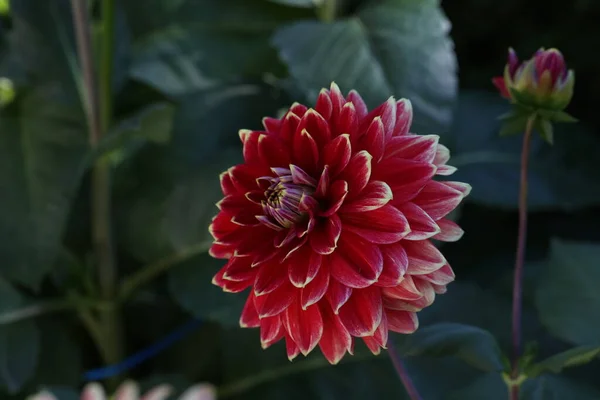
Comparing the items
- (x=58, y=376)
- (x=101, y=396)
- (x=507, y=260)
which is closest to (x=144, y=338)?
(x=58, y=376)

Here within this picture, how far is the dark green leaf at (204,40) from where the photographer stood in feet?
2.22

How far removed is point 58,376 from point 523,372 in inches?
19.8

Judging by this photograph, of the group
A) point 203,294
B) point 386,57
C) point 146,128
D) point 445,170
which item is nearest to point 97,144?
point 146,128

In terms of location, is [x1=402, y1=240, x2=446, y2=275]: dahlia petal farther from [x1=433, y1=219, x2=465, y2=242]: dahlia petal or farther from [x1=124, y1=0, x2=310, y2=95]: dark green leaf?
[x1=124, y1=0, x2=310, y2=95]: dark green leaf

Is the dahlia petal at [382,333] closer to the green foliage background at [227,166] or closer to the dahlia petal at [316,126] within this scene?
the dahlia petal at [316,126]

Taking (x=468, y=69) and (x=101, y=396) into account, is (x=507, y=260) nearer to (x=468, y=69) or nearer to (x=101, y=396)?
(x=468, y=69)

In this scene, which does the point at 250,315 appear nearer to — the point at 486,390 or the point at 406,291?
the point at 406,291

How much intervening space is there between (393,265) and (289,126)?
0.29 ft

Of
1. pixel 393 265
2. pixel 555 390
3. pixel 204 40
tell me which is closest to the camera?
pixel 393 265

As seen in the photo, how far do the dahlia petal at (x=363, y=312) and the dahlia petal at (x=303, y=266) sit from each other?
2 cm

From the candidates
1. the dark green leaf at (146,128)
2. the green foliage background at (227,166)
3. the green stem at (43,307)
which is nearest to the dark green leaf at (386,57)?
the green foliage background at (227,166)

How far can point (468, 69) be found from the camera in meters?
0.82

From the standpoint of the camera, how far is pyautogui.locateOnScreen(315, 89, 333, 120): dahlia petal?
1.07 ft

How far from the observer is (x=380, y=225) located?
30cm
